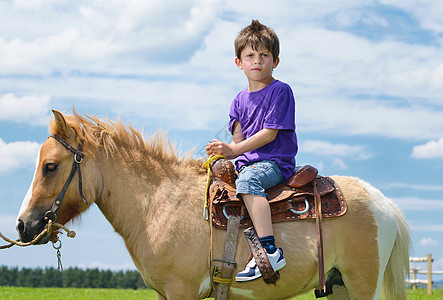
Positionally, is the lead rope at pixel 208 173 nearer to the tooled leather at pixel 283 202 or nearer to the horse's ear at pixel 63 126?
the tooled leather at pixel 283 202

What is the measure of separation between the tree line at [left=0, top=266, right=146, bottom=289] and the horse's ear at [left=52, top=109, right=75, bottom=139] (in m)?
17.6

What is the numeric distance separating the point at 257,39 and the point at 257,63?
10.3 inches

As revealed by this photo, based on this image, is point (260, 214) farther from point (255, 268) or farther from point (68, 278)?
point (68, 278)

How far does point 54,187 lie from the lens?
439 cm

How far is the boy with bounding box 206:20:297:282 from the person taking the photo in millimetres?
4344

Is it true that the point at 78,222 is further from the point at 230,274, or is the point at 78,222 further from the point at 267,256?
the point at 267,256

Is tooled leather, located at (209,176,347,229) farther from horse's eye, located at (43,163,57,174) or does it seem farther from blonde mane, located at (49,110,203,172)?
horse's eye, located at (43,163,57,174)

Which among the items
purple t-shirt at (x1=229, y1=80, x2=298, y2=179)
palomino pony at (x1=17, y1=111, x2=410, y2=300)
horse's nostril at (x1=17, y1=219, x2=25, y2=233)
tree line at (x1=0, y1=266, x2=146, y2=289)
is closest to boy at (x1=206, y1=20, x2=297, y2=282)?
purple t-shirt at (x1=229, y1=80, x2=298, y2=179)

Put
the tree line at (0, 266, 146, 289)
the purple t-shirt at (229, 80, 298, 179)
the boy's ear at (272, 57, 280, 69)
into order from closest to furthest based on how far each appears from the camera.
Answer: the purple t-shirt at (229, 80, 298, 179)
the boy's ear at (272, 57, 280, 69)
the tree line at (0, 266, 146, 289)

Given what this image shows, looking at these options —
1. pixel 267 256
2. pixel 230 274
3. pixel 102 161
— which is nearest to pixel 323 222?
pixel 267 256

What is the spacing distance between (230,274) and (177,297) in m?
0.55

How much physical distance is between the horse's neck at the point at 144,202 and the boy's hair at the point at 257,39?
64.2 inches

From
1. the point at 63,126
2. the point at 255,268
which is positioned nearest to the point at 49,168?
the point at 63,126

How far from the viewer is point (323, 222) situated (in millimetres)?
4652
